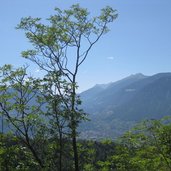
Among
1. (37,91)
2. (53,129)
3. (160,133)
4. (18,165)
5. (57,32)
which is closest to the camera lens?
(160,133)

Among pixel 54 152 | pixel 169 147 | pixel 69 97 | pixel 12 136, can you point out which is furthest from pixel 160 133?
pixel 12 136

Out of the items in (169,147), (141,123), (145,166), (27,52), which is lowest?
(145,166)

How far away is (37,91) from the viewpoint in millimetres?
23047

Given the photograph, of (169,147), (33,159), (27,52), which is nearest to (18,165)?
(33,159)

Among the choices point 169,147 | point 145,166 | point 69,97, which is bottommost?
point 145,166

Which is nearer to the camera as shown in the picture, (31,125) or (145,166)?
(145,166)

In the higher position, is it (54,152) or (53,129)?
(53,129)

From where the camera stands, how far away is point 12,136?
23438mm

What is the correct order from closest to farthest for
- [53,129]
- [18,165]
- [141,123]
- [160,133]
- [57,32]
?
[160,133]
[141,123]
[18,165]
[53,129]
[57,32]

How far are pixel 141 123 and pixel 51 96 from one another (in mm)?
6570

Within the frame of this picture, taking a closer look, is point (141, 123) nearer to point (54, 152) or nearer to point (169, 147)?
point (169, 147)

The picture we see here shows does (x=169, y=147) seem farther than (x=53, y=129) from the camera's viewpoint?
No

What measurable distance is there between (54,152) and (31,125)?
2545 millimetres

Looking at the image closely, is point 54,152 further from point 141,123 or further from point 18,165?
point 141,123
